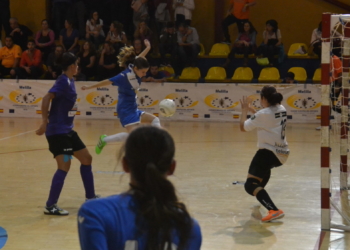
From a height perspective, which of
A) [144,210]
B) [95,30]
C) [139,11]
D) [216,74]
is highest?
[139,11]

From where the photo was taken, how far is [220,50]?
17547 millimetres

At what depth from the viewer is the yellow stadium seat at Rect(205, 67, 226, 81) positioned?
16453 mm

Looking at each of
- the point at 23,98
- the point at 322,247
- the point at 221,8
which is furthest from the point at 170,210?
the point at 221,8

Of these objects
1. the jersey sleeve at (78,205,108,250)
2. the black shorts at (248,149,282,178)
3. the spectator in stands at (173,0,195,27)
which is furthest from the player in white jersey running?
the spectator in stands at (173,0,195,27)

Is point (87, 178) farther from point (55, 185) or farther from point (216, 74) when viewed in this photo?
point (216, 74)

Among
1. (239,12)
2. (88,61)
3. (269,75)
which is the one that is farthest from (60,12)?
(269,75)

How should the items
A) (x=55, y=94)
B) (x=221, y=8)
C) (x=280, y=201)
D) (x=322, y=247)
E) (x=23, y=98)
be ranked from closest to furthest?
1. (x=322, y=247)
2. (x=55, y=94)
3. (x=280, y=201)
4. (x=23, y=98)
5. (x=221, y=8)

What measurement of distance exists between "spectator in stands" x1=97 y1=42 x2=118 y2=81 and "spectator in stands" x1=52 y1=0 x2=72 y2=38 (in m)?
2.59

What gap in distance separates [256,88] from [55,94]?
9.82 metres

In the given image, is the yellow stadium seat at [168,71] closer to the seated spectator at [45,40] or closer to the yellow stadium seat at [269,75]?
the yellow stadium seat at [269,75]

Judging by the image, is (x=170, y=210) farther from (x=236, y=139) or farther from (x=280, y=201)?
(x=236, y=139)

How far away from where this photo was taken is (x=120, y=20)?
17.8m

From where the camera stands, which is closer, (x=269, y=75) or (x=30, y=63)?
(x=269, y=75)

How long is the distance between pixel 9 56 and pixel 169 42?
519 cm
